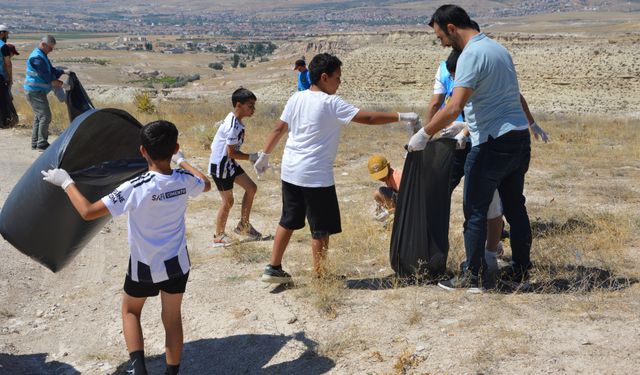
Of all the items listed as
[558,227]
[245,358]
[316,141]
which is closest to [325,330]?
[245,358]

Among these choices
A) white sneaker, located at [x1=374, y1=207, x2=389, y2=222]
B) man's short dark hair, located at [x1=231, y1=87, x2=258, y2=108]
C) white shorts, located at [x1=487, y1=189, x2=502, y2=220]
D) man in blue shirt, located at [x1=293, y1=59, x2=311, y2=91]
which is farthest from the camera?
man in blue shirt, located at [x1=293, y1=59, x2=311, y2=91]

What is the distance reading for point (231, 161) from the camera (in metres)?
6.37

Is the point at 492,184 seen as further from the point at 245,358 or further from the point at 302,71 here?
the point at 302,71

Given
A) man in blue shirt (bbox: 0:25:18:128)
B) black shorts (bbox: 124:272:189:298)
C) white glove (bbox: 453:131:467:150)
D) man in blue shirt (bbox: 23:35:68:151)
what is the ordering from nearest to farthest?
black shorts (bbox: 124:272:189:298) → white glove (bbox: 453:131:467:150) → man in blue shirt (bbox: 23:35:68:151) → man in blue shirt (bbox: 0:25:18:128)

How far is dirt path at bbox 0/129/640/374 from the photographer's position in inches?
153

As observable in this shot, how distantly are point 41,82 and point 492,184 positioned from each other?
7.79 metres

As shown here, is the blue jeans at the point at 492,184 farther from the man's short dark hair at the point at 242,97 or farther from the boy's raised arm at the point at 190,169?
the man's short dark hair at the point at 242,97

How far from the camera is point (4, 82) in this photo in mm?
11281

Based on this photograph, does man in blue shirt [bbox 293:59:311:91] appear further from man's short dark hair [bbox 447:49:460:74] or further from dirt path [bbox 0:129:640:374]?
man's short dark hair [bbox 447:49:460:74]

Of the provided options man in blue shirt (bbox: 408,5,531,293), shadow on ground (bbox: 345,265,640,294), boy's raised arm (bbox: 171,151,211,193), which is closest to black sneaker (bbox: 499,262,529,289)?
shadow on ground (bbox: 345,265,640,294)

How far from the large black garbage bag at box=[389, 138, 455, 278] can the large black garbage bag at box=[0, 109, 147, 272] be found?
1.80m

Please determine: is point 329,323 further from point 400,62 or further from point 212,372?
point 400,62

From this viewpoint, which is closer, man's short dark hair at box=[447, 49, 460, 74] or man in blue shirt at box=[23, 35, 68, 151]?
man's short dark hair at box=[447, 49, 460, 74]

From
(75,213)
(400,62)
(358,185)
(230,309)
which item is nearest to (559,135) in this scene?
(358,185)
